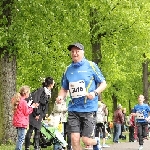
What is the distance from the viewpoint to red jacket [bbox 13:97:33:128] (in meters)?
12.2

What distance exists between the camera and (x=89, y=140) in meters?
8.25

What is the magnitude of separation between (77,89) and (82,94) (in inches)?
4.8

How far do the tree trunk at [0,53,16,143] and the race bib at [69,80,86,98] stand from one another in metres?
8.85

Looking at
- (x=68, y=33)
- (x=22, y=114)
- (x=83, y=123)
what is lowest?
(x=83, y=123)

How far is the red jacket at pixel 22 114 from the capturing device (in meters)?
12.2

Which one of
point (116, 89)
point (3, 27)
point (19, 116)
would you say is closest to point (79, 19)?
point (3, 27)

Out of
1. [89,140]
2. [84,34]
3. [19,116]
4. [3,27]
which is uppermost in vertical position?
[84,34]

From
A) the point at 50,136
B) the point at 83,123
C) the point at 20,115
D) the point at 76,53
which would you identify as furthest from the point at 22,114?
the point at 76,53

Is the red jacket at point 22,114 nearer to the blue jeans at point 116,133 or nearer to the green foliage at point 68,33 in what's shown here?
the green foliage at point 68,33

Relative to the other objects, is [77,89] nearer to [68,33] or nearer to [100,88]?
[100,88]

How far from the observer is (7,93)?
674 inches

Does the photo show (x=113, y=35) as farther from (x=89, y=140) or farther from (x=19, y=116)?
(x=89, y=140)

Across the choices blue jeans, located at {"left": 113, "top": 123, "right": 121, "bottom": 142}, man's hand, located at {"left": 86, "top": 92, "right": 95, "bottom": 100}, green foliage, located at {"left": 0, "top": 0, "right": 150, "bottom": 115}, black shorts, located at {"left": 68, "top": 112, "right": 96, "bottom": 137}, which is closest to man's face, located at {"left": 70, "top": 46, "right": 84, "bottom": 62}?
man's hand, located at {"left": 86, "top": 92, "right": 95, "bottom": 100}

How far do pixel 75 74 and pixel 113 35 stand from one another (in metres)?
19.2
